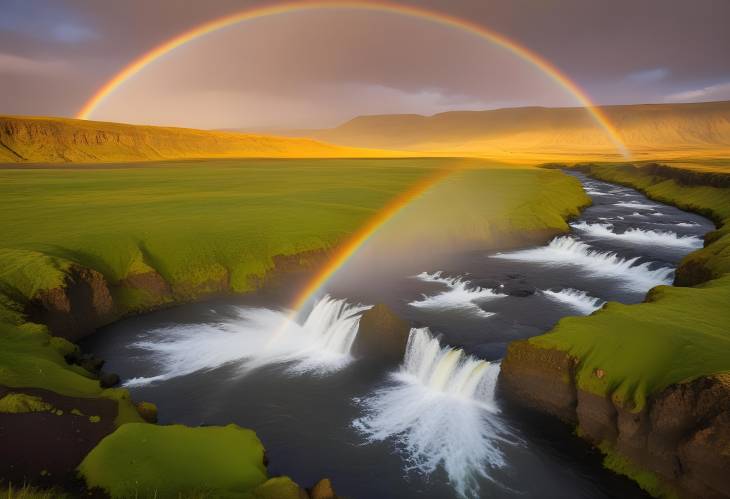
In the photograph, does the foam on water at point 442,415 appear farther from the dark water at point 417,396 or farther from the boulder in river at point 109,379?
the boulder in river at point 109,379

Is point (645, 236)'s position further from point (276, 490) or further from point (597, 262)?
point (276, 490)

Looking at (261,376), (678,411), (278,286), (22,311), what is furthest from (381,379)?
(22,311)

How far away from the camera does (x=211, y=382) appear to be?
2566 centimetres

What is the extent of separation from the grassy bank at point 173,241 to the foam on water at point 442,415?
6.86 m

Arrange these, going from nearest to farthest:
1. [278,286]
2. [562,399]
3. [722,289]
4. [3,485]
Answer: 1. [3,485]
2. [562,399]
3. [722,289]
4. [278,286]

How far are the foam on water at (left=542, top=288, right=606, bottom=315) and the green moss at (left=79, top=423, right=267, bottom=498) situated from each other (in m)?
24.2

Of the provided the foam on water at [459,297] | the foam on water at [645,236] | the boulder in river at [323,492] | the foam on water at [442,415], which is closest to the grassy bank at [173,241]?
the boulder in river at [323,492]

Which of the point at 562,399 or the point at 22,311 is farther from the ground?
the point at 22,311

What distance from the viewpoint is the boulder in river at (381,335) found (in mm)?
27344

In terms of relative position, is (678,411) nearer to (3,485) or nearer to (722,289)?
(722,289)

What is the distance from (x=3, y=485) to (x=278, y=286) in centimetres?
2710

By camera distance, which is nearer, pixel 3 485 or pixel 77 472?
pixel 3 485

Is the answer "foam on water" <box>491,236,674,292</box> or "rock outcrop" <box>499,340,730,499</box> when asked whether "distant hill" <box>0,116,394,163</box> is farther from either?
"rock outcrop" <box>499,340,730,499</box>

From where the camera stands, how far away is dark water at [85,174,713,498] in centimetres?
1814
